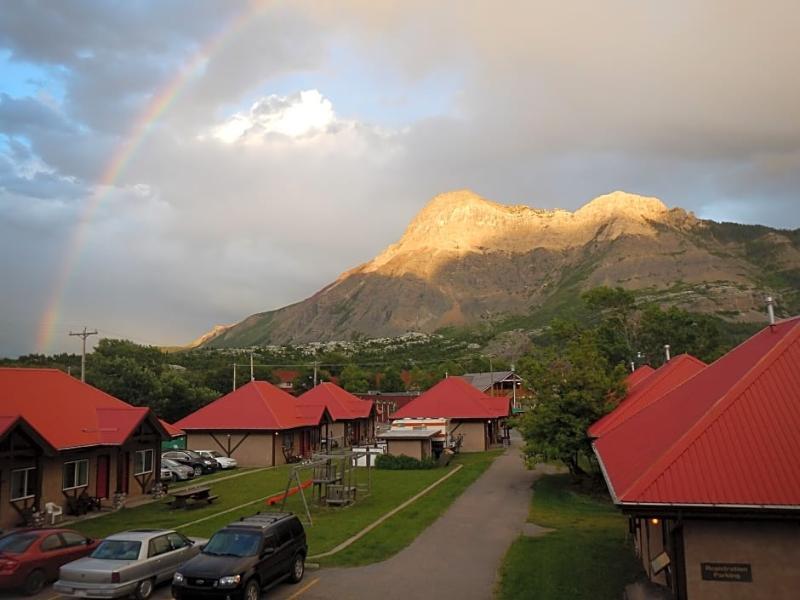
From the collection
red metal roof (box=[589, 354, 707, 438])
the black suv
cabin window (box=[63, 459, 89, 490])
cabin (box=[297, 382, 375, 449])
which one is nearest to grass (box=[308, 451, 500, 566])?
the black suv

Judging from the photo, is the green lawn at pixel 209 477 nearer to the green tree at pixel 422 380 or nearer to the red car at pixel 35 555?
the red car at pixel 35 555

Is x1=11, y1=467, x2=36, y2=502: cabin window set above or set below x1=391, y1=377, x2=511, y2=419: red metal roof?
below

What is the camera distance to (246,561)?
14984mm

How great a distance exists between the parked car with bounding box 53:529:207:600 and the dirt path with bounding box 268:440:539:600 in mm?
3028

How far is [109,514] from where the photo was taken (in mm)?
29281

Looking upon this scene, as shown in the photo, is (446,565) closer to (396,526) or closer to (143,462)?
(396,526)

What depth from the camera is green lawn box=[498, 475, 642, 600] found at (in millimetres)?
16130

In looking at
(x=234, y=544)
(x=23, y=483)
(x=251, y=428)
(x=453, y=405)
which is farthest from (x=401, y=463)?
(x=234, y=544)

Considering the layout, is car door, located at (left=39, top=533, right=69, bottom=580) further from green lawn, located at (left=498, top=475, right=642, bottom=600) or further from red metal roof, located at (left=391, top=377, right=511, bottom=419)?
red metal roof, located at (left=391, top=377, right=511, bottom=419)

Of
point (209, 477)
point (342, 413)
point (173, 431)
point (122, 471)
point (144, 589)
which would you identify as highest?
point (173, 431)

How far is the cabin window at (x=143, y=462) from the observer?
1345 inches

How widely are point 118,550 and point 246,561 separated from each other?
372 cm

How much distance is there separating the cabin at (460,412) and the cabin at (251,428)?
11.0m

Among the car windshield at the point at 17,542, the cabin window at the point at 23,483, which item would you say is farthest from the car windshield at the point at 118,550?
the cabin window at the point at 23,483
